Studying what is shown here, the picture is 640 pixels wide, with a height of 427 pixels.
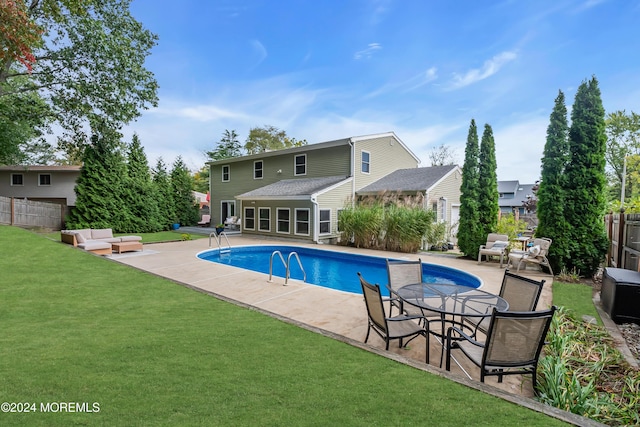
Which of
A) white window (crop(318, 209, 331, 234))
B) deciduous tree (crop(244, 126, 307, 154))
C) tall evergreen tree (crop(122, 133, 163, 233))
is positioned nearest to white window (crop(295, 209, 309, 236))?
white window (crop(318, 209, 331, 234))

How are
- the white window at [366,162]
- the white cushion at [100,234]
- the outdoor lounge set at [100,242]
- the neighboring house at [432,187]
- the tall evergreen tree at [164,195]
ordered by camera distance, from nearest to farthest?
the outdoor lounge set at [100,242] < the white cushion at [100,234] < the neighboring house at [432,187] < the white window at [366,162] < the tall evergreen tree at [164,195]

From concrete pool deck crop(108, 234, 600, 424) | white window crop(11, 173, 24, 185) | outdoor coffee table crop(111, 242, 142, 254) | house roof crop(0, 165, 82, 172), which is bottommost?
concrete pool deck crop(108, 234, 600, 424)

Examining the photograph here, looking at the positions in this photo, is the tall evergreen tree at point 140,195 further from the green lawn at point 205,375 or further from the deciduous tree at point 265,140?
the deciduous tree at point 265,140

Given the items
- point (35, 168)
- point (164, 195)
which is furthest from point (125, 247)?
point (35, 168)

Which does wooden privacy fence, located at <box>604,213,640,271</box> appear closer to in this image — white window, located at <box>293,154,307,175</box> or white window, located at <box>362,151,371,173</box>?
white window, located at <box>362,151,371,173</box>

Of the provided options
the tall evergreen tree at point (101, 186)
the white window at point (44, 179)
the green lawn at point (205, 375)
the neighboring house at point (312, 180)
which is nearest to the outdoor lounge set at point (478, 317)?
the green lawn at point (205, 375)

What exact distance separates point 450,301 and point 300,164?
15307mm

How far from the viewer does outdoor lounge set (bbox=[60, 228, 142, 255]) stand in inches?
418

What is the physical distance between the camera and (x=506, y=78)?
1393 centimetres

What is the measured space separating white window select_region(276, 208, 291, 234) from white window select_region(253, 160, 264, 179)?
15.9ft

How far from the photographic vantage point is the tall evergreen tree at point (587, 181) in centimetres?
828

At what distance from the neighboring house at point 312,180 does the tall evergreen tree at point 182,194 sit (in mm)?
4042

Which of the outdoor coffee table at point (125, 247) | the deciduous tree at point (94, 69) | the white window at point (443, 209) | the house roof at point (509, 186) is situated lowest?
the outdoor coffee table at point (125, 247)

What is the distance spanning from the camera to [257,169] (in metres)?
20.6
